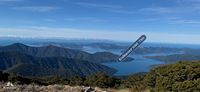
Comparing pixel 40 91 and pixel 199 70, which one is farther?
pixel 199 70

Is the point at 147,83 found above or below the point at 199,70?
below

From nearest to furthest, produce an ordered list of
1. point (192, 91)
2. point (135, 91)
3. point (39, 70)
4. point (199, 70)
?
point (135, 91) → point (192, 91) → point (199, 70) → point (39, 70)

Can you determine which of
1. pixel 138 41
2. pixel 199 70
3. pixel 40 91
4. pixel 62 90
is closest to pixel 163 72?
pixel 199 70

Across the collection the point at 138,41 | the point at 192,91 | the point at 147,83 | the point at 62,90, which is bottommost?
the point at 147,83

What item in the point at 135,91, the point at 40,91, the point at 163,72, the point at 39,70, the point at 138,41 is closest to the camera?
the point at 40,91

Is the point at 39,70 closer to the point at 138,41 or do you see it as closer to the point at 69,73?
the point at 69,73

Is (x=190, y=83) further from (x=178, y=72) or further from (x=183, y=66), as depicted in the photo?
(x=183, y=66)

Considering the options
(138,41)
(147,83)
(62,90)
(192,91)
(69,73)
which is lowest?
(69,73)

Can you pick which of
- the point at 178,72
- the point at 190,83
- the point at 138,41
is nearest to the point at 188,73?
the point at 178,72

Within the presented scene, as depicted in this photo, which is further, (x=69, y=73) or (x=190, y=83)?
(x=69, y=73)
